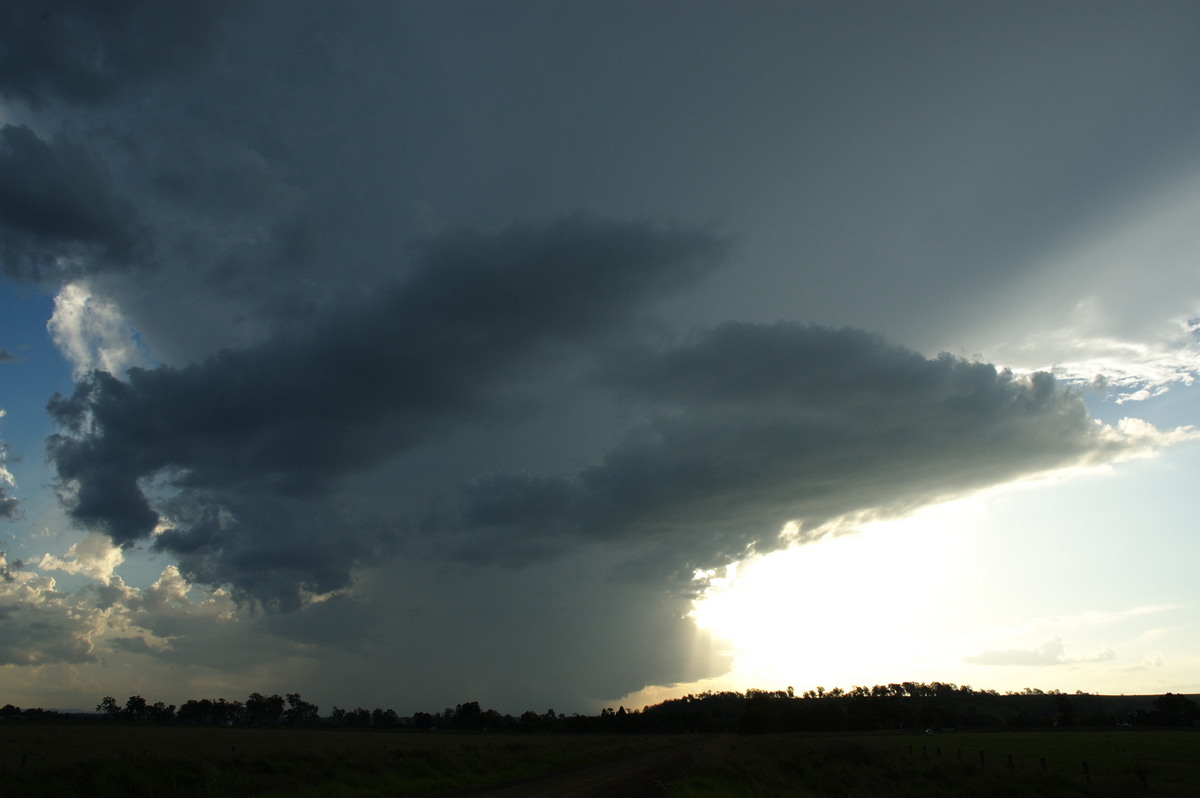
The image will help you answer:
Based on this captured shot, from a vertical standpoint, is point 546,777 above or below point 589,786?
below

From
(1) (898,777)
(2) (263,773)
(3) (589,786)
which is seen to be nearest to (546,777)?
(3) (589,786)

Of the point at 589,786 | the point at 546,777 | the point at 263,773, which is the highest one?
the point at 263,773

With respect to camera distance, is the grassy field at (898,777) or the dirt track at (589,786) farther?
the dirt track at (589,786)

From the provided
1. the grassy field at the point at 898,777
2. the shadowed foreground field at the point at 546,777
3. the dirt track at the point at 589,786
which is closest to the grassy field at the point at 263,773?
the shadowed foreground field at the point at 546,777

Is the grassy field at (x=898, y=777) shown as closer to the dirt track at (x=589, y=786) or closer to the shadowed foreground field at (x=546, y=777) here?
the shadowed foreground field at (x=546, y=777)

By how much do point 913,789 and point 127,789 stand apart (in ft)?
104

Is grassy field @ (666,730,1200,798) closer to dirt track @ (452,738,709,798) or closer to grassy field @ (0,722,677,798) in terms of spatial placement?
dirt track @ (452,738,709,798)

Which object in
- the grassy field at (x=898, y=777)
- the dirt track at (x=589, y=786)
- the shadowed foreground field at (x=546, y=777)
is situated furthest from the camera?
the dirt track at (x=589, y=786)

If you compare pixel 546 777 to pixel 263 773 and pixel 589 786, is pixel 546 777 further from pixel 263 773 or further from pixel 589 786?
pixel 263 773

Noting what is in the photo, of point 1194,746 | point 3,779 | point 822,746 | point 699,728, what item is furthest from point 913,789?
point 699,728

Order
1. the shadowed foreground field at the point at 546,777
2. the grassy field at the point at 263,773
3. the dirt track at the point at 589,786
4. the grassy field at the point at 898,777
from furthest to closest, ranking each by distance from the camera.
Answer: the dirt track at the point at 589,786 → the grassy field at the point at 898,777 → the shadowed foreground field at the point at 546,777 → the grassy field at the point at 263,773

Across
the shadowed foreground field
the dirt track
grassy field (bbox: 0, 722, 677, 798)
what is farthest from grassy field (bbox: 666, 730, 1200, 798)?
grassy field (bbox: 0, 722, 677, 798)

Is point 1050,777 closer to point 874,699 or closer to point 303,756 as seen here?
point 303,756

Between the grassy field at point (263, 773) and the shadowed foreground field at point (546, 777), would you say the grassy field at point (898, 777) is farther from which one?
the grassy field at point (263, 773)
